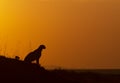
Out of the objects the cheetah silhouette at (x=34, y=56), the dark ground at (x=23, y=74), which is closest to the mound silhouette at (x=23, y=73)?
the dark ground at (x=23, y=74)

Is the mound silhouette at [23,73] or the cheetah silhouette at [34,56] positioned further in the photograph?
the cheetah silhouette at [34,56]

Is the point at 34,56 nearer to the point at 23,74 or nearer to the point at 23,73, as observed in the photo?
the point at 23,73

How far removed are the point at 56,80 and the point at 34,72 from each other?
59.1 inches

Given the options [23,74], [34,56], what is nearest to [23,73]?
[23,74]

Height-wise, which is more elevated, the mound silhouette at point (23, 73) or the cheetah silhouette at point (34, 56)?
the cheetah silhouette at point (34, 56)

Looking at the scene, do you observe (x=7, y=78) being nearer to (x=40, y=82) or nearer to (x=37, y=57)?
(x=40, y=82)

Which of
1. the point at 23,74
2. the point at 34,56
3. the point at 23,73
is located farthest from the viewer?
the point at 34,56

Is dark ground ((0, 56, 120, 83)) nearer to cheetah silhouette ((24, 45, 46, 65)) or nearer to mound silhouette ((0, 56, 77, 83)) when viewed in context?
mound silhouette ((0, 56, 77, 83))

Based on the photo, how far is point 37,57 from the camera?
96.3 ft

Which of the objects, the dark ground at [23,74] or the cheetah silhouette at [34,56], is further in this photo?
the cheetah silhouette at [34,56]

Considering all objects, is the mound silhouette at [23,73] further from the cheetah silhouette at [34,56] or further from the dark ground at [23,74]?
the cheetah silhouette at [34,56]

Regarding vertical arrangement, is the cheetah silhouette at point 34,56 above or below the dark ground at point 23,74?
above

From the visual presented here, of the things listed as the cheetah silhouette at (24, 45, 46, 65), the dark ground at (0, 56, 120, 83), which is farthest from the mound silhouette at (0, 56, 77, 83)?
the cheetah silhouette at (24, 45, 46, 65)

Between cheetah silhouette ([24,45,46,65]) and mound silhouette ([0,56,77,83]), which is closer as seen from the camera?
mound silhouette ([0,56,77,83])
